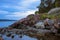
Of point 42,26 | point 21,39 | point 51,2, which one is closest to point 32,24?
point 42,26

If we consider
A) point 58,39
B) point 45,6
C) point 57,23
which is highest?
point 45,6

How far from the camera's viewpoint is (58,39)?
67.0ft

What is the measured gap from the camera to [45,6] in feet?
173

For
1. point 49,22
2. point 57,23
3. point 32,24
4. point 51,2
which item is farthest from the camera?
point 51,2

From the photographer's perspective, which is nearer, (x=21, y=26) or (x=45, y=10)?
(x=21, y=26)

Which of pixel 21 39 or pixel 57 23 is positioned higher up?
pixel 57 23

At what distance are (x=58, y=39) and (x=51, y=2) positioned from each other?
30.7 metres

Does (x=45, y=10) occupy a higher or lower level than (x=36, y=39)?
higher

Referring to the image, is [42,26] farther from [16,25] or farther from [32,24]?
[16,25]

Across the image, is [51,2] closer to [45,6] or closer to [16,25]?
[45,6]

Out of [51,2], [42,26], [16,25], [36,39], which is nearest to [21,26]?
[16,25]

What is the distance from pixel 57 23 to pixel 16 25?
12.5m

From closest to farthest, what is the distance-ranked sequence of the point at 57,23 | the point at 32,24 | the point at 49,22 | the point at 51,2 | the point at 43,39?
the point at 43,39 → the point at 57,23 → the point at 49,22 → the point at 32,24 → the point at 51,2

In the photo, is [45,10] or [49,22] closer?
[49,22]
